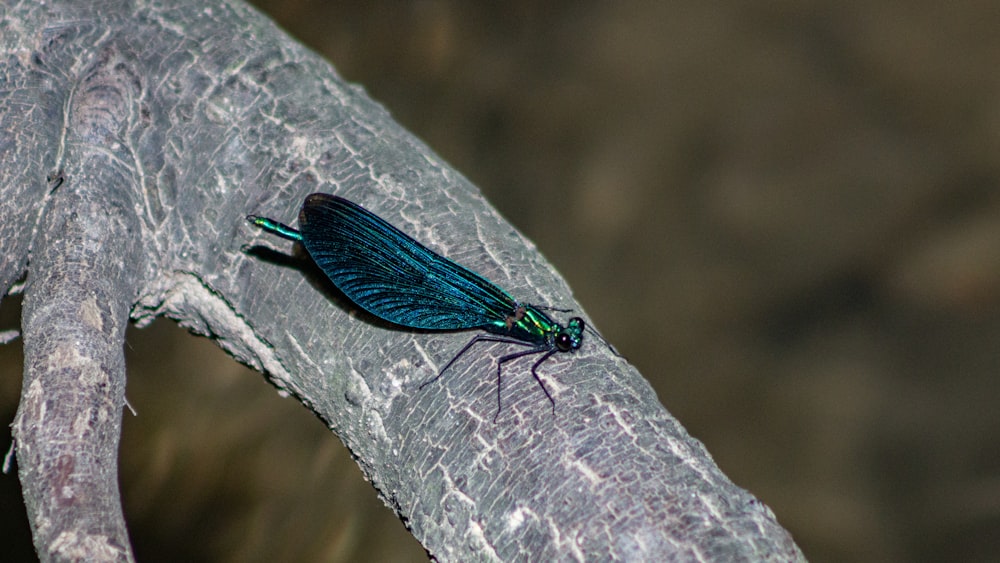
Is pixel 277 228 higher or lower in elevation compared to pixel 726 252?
lower

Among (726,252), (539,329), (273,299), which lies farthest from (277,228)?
(726,252)

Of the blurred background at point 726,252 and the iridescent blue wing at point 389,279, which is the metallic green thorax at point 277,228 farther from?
the blurred background at point 726,252

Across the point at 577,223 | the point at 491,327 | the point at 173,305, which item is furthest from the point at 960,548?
the point at 173,305

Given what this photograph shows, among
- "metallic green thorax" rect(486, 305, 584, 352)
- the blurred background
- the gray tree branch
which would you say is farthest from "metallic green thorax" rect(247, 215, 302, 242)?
the blurred background

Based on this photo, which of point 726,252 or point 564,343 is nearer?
point 564,343

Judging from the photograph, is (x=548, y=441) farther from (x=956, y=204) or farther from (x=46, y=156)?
(x=956, y=204)

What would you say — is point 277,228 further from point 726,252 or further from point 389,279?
point 726,252
